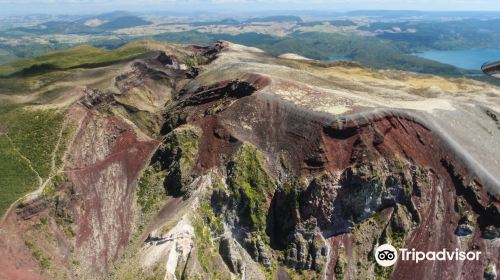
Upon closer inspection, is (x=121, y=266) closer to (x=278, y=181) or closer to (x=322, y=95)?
(x=278, y=181)

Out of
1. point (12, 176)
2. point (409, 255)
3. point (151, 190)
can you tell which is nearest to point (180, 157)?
point (151, 190)

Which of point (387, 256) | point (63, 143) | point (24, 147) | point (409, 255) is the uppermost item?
point (63, 143)

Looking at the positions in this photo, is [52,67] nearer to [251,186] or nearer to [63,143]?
[63,143]

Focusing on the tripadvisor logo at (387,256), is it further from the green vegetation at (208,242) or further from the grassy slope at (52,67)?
the grassy slope at (52,67)

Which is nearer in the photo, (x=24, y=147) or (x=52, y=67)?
(x=24, y=147)

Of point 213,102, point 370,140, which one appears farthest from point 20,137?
point 370,140
